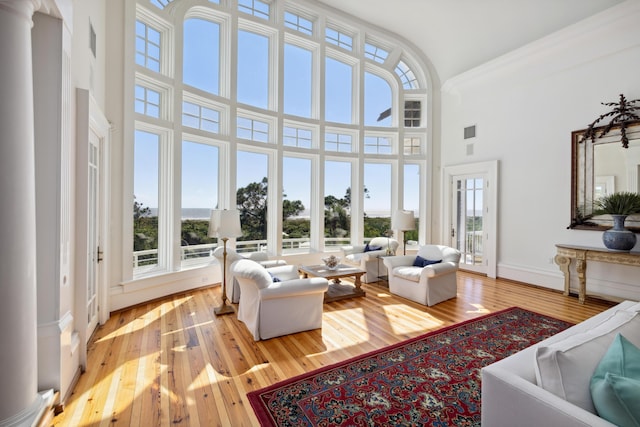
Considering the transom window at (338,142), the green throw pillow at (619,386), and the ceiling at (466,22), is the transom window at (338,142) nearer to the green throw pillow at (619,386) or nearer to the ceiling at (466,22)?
the ceiling at (466,22)

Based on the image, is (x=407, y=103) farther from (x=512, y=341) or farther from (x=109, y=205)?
(x=109, y=205)

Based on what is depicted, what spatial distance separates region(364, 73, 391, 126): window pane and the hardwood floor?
443 cm

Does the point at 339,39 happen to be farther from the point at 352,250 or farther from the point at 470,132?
the point at 352,250

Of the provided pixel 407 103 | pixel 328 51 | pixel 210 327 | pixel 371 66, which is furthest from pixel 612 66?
pixel 210 327

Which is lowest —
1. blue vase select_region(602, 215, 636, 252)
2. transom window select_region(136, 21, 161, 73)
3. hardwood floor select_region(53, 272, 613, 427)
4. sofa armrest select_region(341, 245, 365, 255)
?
hardwood floor select_region(53, 272, 613, 427)

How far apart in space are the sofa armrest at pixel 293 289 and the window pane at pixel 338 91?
4582mm

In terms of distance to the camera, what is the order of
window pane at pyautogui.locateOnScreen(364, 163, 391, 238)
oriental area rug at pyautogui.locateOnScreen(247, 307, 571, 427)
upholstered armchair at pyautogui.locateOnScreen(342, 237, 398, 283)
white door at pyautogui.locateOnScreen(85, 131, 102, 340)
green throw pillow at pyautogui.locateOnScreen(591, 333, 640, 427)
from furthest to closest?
window pane at pyautogui.locateOnScreen(364, 163, 391, 238) < upholstered armchair at pyautogui.locateOnScreen(342, 237, 398, 283) < white door at pyautogui.locateOnScreen(85, 131, 102, 340) < oriental area rug at pyautogui.locateOnScreen(247, 307, 571, 427) < green throw pillow at pyautogui.locateOnScreen(591, 333, 640, 427)

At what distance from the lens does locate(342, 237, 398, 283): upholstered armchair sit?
5.61 m

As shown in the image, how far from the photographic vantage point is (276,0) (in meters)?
6.00

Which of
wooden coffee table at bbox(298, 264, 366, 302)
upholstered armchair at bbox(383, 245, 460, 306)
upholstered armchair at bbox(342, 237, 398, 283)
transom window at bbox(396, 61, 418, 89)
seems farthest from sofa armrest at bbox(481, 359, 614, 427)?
transom window at bbox(396, 61, 418, 89)

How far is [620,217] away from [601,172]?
885 millimetres

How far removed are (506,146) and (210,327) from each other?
630 centimetres

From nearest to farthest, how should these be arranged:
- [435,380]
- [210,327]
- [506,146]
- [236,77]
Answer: [435,380]
[210,327]
[236,77]
[506,146]

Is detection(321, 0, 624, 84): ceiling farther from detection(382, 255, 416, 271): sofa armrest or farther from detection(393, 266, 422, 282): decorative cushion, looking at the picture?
detection(393, 266, 422, 282): decorative cushion
